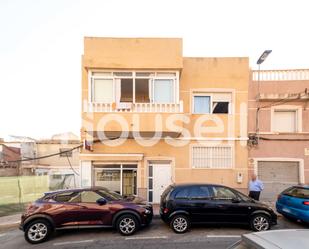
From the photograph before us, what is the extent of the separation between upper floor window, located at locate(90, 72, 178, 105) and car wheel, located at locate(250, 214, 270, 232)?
20.1 feet

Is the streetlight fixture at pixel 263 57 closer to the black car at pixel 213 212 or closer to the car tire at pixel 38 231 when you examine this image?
the black car at pixel 213 212

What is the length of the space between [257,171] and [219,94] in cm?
433

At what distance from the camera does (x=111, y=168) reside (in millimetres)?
12633

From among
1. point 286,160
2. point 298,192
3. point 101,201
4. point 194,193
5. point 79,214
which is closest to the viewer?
point 79,214

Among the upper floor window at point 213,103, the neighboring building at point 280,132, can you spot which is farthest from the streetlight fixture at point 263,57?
the upper floor window at point 213,103

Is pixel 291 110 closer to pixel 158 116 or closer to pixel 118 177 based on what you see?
pixel 158 116

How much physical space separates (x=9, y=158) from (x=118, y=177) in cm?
2080

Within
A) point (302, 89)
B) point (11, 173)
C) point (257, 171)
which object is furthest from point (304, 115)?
point (11, 173)

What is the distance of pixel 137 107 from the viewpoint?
11.8 meters

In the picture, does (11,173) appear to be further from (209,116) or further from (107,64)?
(209,116)

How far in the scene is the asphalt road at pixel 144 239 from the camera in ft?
22.6

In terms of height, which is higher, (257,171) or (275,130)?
(275,130)

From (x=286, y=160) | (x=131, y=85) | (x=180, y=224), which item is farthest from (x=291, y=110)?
Result: (x=180, y=224)

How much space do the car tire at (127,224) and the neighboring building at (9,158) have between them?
1856 centimetres
